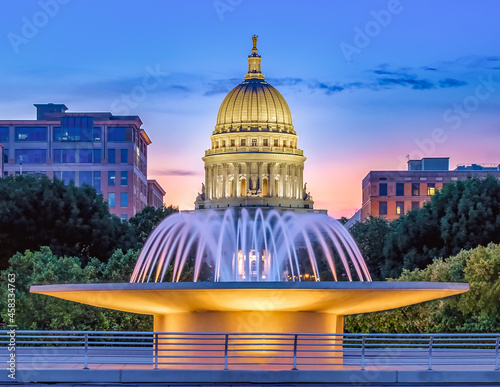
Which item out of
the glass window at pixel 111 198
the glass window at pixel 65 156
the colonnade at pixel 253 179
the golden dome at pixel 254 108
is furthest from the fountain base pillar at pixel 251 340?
the golden dome at pixel 254 108

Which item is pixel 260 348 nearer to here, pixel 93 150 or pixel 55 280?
pixel 55 280

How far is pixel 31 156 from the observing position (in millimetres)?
152500

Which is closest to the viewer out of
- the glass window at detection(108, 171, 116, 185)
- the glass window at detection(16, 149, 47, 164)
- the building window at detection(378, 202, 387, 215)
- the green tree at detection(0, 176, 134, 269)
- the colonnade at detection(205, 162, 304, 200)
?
the green tree at detection(0, 176, 134, 269)

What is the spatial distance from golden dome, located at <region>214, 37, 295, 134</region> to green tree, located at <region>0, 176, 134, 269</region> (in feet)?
369

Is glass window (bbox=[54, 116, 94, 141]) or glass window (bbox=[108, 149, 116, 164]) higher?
glass window (bbox=[54, 116, 94, 141])

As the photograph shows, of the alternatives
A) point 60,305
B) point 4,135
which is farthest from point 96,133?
point 60,305

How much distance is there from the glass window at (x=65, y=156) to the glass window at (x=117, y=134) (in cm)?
544

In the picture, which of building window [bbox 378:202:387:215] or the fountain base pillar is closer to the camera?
the fountain base pillar

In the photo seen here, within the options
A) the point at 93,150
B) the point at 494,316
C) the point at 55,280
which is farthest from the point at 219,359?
the point at 93,150

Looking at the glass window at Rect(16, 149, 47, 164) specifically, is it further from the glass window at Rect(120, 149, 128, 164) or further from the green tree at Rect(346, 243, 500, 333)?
the green tree at Rect(346, 243, 500, 333)

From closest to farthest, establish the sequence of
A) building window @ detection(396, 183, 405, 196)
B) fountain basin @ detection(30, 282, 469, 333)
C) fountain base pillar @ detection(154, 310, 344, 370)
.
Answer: fountain basin @ detection(30, 282, 469, 333)
fountain base pillar @ detection(154, 310, 344, 370)
building window @ detection(396, 183, 405, 196)

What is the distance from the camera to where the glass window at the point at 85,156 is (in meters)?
151

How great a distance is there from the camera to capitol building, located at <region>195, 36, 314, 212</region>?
179625mm

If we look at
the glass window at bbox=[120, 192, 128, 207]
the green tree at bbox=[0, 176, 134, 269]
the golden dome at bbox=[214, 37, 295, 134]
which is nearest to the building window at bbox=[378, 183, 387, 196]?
the glass window at bbox=[120, 192, 128, 207]
